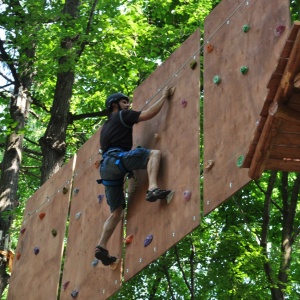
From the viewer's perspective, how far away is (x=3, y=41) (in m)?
12.7

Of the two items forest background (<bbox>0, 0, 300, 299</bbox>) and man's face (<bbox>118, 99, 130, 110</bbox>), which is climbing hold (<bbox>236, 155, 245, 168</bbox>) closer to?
man's face (<bbox>118, 99, 130, 110</bbox>)

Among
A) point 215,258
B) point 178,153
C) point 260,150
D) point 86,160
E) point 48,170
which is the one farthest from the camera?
point 215,258

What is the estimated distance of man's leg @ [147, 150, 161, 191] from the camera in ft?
21.3

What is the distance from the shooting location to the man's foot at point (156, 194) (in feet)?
20.8

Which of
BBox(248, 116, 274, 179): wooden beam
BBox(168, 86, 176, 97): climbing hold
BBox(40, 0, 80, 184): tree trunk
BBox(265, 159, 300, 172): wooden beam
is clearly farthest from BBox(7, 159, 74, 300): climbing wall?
BBox(248, 116, 274, 179): wooden beam

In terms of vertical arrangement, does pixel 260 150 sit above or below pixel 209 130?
below

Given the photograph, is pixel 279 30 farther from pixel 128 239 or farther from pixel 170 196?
pixel 128 239

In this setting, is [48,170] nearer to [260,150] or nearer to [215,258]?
[215,258]

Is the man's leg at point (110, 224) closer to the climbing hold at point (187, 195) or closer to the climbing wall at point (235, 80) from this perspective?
the climbing hold at point (187, 195)

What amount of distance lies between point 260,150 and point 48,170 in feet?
21.7

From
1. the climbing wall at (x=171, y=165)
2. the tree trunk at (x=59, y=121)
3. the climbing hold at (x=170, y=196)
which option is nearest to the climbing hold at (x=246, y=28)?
the climbing wall at (x=171, y=165)

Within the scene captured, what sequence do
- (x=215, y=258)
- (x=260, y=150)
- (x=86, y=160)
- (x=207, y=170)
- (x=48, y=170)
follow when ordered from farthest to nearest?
(x=215, y=258), (x=48, y=170), (x=86, y=160), (x=207, y=170), (x=260, y=150)

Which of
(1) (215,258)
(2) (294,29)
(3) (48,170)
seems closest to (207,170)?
(2) (294,29)

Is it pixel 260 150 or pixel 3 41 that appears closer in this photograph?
pixel 260 150
